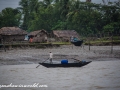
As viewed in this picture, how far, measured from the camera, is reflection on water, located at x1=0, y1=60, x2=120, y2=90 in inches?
540

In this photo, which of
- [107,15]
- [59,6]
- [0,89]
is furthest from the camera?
[59,6]

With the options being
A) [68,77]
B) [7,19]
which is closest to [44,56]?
[68,77]

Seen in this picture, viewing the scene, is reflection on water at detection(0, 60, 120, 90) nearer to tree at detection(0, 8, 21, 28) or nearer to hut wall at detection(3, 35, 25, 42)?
hut wall at detection(3, 35, 25, 42)

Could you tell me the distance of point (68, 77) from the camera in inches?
637

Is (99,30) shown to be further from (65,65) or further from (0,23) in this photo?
(65,65)

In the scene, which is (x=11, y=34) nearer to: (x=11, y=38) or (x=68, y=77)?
(x=11, y=38)

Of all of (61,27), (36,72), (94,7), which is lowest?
(36,72)

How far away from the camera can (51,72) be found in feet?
59.5

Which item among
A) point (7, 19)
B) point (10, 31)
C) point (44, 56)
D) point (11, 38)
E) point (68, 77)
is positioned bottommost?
point (68, 77)

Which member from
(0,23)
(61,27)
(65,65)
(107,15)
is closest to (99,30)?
(107,15)

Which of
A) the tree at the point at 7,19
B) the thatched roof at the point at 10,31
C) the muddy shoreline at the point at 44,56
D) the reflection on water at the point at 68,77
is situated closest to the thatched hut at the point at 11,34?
the thatched roof at the point at 10,31

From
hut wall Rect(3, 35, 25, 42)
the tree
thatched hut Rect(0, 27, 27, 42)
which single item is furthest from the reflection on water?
the tree

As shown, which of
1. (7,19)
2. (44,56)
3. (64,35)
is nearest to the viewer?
(44,56)

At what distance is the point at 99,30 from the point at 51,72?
4109cm
